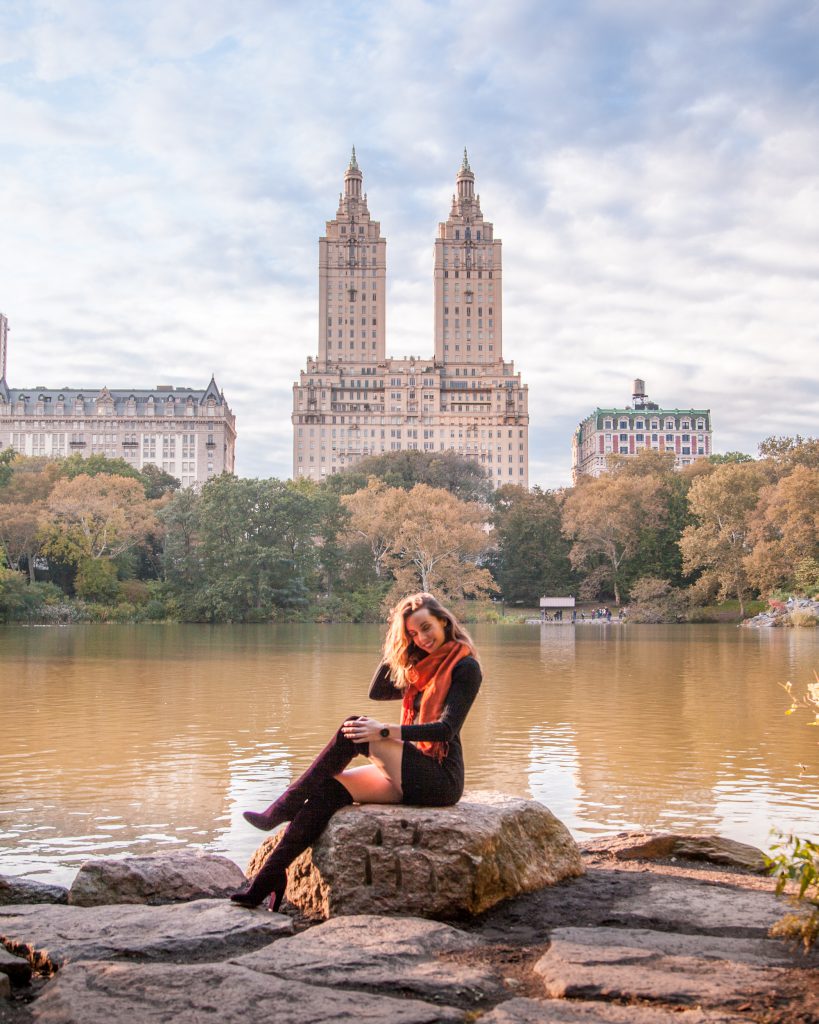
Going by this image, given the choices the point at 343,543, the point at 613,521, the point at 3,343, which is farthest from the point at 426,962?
the point at 3,343

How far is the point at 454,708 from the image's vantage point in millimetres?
5445

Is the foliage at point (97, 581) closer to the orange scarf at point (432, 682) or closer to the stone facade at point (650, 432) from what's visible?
the orange scarf at point (432, 682)

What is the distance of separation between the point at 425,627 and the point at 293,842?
50.8 inches

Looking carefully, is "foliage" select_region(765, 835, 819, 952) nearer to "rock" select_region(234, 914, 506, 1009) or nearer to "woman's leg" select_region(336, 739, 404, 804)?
"rock" select_region(234, 914, 506, 1009)

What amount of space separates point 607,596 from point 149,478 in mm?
37116

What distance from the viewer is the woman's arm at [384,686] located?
5852 millimetres

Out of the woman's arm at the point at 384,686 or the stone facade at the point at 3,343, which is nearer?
the woman's arm at the point at 384,686

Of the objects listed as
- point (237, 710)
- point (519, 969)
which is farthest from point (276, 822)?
point (237, 710)

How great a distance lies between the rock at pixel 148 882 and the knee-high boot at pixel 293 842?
52 cm

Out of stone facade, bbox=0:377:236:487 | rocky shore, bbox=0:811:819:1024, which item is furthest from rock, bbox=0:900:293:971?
stone facade, bbox=0:377:236:487

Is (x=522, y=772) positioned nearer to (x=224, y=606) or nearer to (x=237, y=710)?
(x=237, y=710)

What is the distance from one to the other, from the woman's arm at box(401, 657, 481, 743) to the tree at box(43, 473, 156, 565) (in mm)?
52001

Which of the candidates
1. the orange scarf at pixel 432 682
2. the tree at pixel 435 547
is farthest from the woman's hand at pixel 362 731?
the tree at pixel 435 547

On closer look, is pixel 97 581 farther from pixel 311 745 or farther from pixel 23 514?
pixel 311 745
